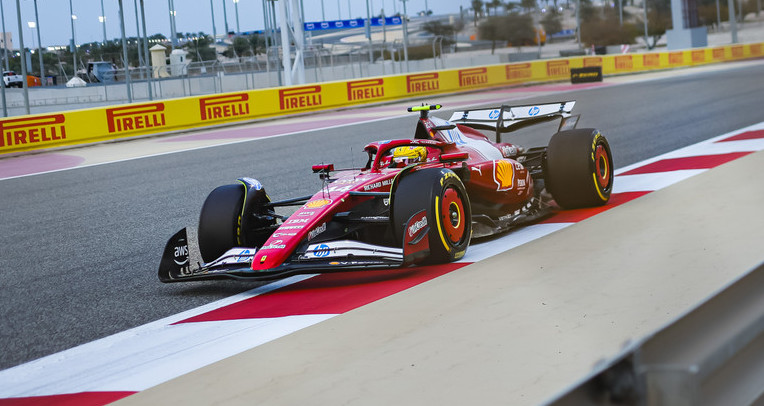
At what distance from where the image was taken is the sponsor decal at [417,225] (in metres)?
5.63

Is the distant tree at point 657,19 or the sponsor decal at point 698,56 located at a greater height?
the distant tree at point 657,19

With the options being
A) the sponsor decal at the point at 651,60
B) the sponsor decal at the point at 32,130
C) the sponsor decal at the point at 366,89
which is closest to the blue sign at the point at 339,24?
the sponsor decal at the point at 651,60

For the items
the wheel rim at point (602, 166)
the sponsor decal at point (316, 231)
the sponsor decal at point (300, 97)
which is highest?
the sponsor decal at point (300, 97)

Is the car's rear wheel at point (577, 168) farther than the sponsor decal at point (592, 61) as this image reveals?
No

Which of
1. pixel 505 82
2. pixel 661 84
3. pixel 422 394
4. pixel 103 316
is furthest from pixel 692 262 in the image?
pixel 505 82

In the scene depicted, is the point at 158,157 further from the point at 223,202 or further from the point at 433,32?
the point at 433,32

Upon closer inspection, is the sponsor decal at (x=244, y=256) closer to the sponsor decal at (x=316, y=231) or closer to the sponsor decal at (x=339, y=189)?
the sponsor decal at (x=316, y=231)

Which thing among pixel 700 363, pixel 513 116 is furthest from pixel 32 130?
pixel 700 363

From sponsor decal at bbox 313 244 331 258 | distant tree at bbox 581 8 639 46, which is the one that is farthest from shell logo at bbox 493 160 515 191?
distant tree at bbox 581 8 639 46

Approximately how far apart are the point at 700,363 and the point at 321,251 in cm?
404

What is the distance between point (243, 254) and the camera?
5.77m

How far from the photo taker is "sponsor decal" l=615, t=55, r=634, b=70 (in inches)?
1492

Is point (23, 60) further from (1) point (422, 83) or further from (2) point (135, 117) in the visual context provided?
(1) point (422, 83)

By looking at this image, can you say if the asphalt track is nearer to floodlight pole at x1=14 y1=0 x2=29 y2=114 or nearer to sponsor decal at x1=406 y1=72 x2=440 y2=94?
floodlight pole at x1=14 y1=0 x2=29 y2=114
